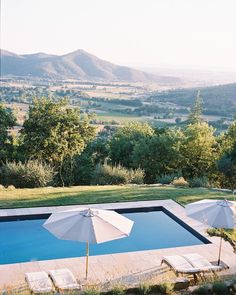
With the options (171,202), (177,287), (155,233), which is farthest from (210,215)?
(171,202)

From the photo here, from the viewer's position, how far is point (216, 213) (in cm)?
894

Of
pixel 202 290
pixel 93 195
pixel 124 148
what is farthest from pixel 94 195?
pixel 124 148

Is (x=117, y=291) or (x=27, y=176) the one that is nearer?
(x=117, y=291)

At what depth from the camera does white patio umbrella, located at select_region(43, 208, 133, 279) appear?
7613 mm

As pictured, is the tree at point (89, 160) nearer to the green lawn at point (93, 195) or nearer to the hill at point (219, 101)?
the green lawn at point (93, 195)

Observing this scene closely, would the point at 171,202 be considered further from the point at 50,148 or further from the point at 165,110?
the point at 165,110

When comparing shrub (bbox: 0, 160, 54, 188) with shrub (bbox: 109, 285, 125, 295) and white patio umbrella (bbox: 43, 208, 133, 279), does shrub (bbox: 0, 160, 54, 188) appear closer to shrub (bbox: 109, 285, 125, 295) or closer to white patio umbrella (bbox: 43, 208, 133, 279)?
white patio umbrella (bbox: 43, 208, 133, 279)

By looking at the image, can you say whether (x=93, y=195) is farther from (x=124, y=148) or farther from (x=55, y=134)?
(x=124, y=148)

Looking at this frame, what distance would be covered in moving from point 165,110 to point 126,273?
287 feet

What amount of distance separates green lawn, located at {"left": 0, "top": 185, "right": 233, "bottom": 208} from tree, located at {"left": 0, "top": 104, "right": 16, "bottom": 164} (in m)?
10.2

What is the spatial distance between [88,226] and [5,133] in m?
18.6

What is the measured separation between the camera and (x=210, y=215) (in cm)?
894

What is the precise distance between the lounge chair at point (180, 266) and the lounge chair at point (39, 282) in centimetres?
259

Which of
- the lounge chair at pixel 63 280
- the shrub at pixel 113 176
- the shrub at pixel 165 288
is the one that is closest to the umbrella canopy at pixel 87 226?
the lounge chair at pixel 63 280
